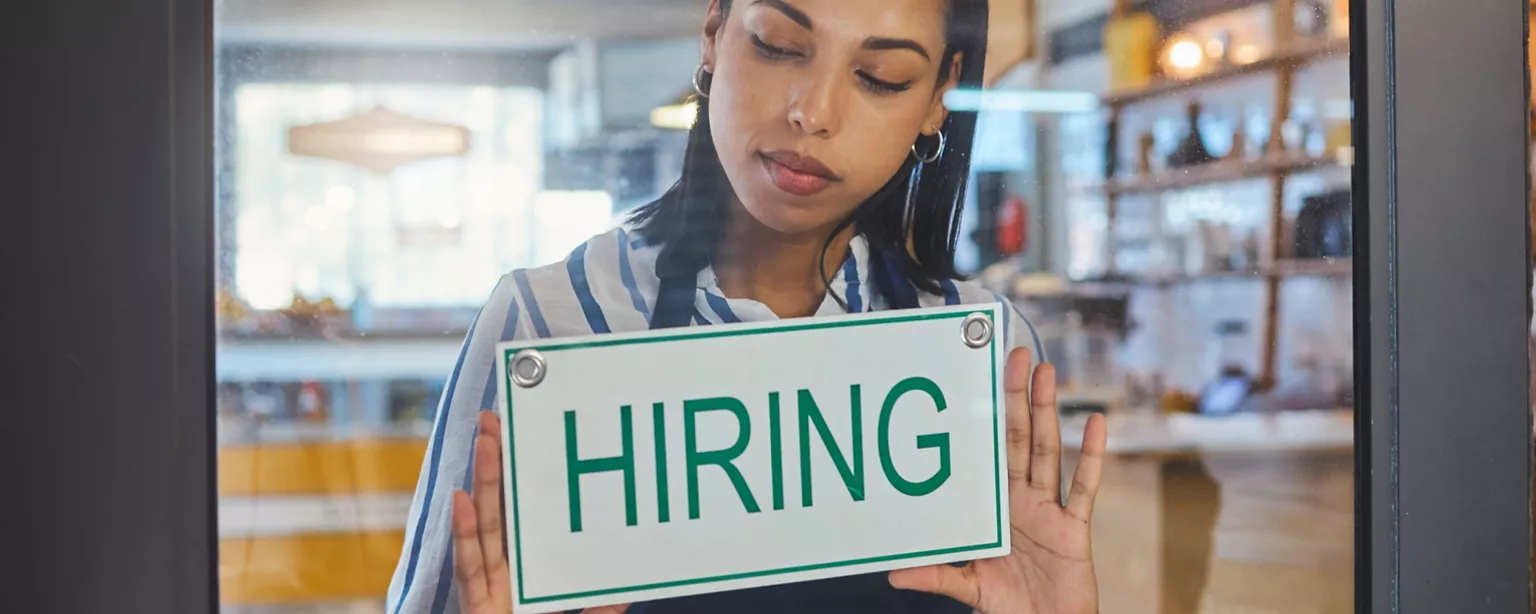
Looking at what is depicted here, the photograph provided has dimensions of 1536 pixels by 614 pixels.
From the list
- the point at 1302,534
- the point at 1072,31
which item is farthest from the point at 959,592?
the point at 1072,31

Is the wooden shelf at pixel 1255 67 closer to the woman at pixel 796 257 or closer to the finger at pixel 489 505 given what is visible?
the woman at pixel 796 257

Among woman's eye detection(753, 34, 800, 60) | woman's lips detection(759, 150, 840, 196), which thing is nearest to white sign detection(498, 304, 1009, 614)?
woman's lips detection(759, 150, 840, 196)

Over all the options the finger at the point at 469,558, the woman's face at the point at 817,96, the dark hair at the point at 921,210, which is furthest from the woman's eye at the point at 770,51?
the finger at the point at 469,558

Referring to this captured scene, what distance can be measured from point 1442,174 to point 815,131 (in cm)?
59

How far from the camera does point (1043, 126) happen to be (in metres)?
0.95

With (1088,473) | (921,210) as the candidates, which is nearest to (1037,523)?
(1088,473)

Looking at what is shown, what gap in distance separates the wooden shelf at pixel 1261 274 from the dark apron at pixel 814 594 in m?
0.19

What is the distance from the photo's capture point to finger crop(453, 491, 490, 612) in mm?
868

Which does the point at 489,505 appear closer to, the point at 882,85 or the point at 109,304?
the point at 109,304

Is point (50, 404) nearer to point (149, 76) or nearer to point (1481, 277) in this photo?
point (149, 76)

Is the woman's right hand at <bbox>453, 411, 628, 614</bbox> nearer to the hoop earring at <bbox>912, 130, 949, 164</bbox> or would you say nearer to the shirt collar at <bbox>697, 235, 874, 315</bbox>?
the shirt collar at <bbox>697, 235, 874, 315</bbox>

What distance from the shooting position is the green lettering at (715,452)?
887mm

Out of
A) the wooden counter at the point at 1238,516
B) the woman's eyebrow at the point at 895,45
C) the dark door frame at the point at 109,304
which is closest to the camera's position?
the dark door frame at the point at 109,304

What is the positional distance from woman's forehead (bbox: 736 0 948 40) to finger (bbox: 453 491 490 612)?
47 cm
